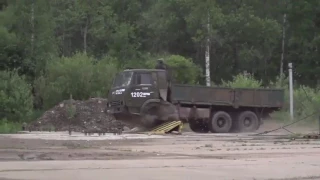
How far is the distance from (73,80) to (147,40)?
1027 inches

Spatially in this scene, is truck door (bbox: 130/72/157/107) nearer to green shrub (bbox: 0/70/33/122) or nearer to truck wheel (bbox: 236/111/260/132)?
truck wheel (bbox: 236/111/260/132)

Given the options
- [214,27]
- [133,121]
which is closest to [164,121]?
[133,121]

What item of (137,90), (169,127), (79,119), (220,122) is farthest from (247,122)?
(79,119)

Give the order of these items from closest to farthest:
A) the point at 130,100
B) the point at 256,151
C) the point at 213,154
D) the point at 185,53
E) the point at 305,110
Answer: the point at 213,154, the point at 256,151, the point at 130,100, the point at 305,110, the point at 185,53

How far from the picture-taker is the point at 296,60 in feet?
224

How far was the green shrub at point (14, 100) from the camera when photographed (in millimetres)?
Answer: 39906

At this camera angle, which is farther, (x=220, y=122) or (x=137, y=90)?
(x=220, y=122)

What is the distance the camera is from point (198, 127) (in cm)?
3397

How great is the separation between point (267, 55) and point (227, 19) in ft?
25.9

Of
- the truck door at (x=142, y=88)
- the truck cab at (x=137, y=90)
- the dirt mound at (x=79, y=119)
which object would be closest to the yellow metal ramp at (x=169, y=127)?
the truck cab at (x=137, y=90)

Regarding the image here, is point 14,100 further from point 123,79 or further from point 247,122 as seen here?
point 247,122

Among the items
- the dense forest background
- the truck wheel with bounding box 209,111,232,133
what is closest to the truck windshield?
the truck wheel with bounding box 209,111,232,133

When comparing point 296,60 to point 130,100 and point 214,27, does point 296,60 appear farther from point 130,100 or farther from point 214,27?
point 130,100

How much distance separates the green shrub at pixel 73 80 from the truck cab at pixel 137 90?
47.5 ft
